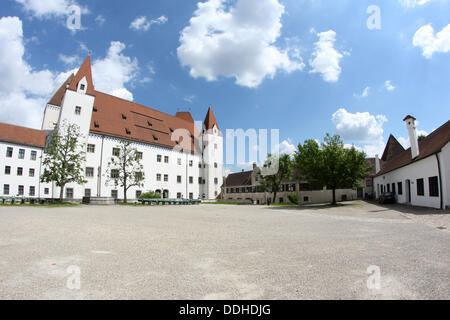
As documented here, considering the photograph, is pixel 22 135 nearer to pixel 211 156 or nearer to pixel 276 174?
pixel 211 156

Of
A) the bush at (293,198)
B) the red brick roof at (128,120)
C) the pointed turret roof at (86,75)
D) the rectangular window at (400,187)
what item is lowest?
the bush at (293,198)

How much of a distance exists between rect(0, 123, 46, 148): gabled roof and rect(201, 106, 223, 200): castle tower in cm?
2957

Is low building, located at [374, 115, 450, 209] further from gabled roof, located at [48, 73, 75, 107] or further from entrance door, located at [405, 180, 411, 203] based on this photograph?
gabled roof, located at [48, 73, 75, 107]

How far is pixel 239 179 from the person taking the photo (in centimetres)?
6600

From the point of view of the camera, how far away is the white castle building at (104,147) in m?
36.6

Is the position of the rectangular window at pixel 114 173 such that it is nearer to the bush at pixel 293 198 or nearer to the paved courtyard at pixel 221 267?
the paved courtyard at pixel 221 267

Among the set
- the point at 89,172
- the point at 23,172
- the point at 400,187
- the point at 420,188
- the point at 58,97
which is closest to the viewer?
the point at 420,188

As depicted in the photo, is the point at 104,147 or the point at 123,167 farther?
the point at 104,147

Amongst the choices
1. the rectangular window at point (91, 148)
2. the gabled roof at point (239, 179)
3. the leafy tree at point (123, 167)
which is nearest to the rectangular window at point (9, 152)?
the rectangular window at point (91, 148)

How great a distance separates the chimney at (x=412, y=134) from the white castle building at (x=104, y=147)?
121 feet

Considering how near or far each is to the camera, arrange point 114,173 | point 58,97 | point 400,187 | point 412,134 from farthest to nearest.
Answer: point 58,97 → point 114,173 → point 400,187 → point 412,134

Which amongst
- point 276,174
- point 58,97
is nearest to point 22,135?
point 58,97

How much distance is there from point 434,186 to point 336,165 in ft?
32.1

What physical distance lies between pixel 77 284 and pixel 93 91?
43.3m
